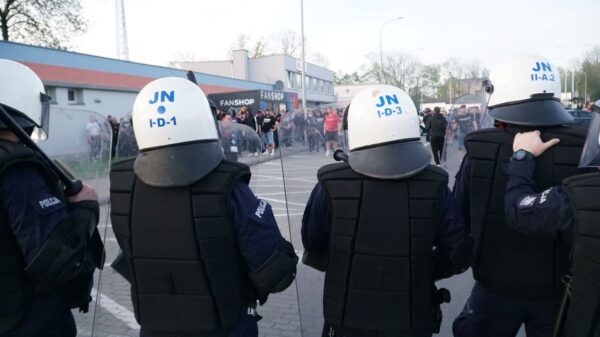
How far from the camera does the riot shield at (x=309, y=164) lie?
2609 mm

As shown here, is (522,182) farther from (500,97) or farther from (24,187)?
(24,187)

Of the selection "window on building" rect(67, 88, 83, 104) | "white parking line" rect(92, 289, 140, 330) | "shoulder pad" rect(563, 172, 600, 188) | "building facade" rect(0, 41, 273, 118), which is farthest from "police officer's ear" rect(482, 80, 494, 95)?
"window on building" rect(67, 88, 83, 104)

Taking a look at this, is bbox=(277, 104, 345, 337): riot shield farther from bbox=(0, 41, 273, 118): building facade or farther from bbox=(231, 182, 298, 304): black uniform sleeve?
bbox=(0, 41, 273, 118): building facade

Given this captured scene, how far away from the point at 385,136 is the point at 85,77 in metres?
21.2

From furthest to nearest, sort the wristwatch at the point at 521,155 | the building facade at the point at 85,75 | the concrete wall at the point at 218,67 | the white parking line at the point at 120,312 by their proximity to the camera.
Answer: the concrete wall at the point at 218,67 < the building facade at the point at 85,75 < the white parking line at the point at 120,312 < the wristwatch at the point at 521,155

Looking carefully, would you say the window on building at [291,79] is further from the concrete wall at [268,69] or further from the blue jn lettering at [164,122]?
the blue jn lettering at [164,122]

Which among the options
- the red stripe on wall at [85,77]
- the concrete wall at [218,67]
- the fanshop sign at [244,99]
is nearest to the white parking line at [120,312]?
the red stripe on wall at [85,77]

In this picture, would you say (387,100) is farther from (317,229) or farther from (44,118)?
(44,118)

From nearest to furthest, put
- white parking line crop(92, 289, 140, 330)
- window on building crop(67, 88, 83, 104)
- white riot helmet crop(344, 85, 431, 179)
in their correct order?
white riot helmet crop(344, 85, 431, 179) < white parking line crop(92, 289, 140, 330) < window on building crop(67, 88, 83, 104)

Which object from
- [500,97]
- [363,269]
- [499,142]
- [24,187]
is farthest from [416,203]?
[24,187]

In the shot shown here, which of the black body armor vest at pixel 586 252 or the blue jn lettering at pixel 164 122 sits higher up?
the blue jn lettering at pixel 164 122

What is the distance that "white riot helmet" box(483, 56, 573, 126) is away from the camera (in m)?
2.26

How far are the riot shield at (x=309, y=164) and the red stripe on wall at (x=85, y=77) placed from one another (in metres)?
16.3

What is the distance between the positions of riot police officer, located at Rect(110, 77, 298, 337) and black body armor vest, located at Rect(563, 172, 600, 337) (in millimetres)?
1117
